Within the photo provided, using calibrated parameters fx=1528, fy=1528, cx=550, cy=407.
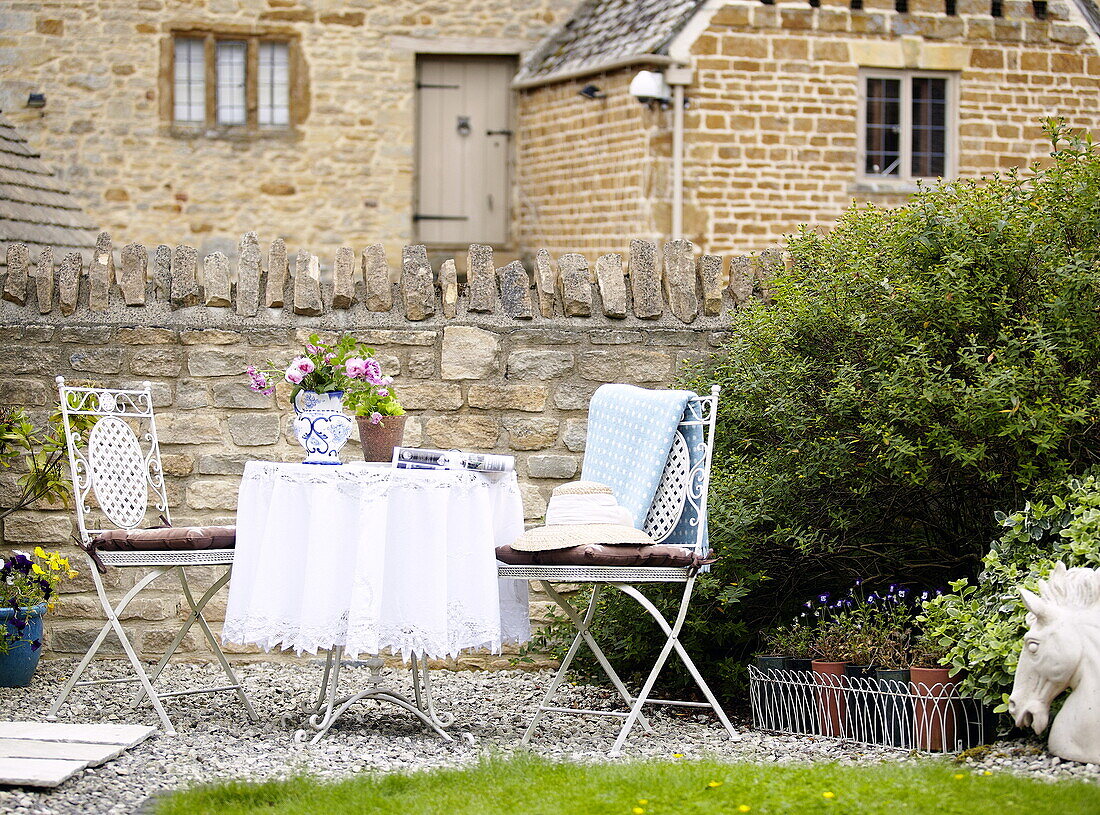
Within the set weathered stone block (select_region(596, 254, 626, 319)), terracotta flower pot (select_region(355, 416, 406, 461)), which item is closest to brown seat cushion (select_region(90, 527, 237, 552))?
terracotta flower pot (select_region(355, 416, 406, 461))

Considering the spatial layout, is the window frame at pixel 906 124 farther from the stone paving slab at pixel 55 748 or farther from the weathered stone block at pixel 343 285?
the stone paving slab at pixel 55 748

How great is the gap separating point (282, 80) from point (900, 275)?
11405 mm

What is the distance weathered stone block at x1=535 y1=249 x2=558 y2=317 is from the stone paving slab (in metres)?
2.66

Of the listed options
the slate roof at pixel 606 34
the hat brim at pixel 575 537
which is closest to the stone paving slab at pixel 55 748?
the hat brim at pixel 575 537

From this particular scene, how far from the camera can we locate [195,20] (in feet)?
52.1

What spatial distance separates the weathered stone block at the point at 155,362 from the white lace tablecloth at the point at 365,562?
1.82 m

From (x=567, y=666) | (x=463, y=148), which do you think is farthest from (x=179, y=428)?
(x=463, y=148)

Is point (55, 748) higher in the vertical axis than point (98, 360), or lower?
lower

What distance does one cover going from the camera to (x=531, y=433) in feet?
23.0

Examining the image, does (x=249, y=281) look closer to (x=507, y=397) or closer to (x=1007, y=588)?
(x=507, y=397)

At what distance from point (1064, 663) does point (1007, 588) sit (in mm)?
618

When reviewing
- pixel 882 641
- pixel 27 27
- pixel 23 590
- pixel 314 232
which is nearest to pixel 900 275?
pixel 882 641

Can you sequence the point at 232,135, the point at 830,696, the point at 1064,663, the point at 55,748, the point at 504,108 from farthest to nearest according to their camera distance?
the point at 504,108 < the point at 232,135 < the point at 830,696 < the point at 55,748 < the point at 1064,663

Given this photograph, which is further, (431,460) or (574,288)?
(574,288)
